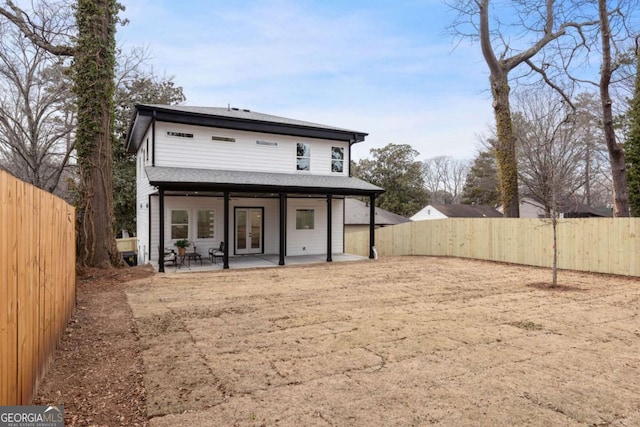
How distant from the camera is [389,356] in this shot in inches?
182

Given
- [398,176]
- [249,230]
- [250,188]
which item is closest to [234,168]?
[250,188]

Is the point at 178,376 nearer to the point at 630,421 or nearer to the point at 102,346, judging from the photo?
the point at 102,346

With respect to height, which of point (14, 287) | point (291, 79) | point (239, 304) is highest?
point (291, 79)

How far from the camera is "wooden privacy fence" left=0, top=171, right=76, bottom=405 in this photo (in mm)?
2531

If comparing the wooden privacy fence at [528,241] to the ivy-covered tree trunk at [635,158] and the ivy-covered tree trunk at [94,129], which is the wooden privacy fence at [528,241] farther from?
the ivy-covered tree trunk at [94,129]

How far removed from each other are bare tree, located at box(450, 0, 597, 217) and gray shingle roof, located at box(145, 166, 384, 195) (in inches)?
245

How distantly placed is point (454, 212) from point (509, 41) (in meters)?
21.0

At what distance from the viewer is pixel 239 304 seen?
7594 millimetres

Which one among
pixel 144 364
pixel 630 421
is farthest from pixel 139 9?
pixel 630 421

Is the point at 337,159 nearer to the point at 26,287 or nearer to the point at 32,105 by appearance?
the point at 26,287

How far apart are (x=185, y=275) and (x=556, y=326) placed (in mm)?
9440

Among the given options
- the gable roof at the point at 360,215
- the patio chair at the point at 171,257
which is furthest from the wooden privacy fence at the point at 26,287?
the gable roof at the point at 360,215

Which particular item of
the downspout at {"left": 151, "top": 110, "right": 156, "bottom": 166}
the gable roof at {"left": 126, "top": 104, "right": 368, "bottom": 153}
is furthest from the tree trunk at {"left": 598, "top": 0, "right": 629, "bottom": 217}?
the downspout at {"left": 151, "top": 110, "right": 156, "bottom": 166}

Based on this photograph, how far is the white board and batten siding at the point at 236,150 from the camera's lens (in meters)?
13.9
